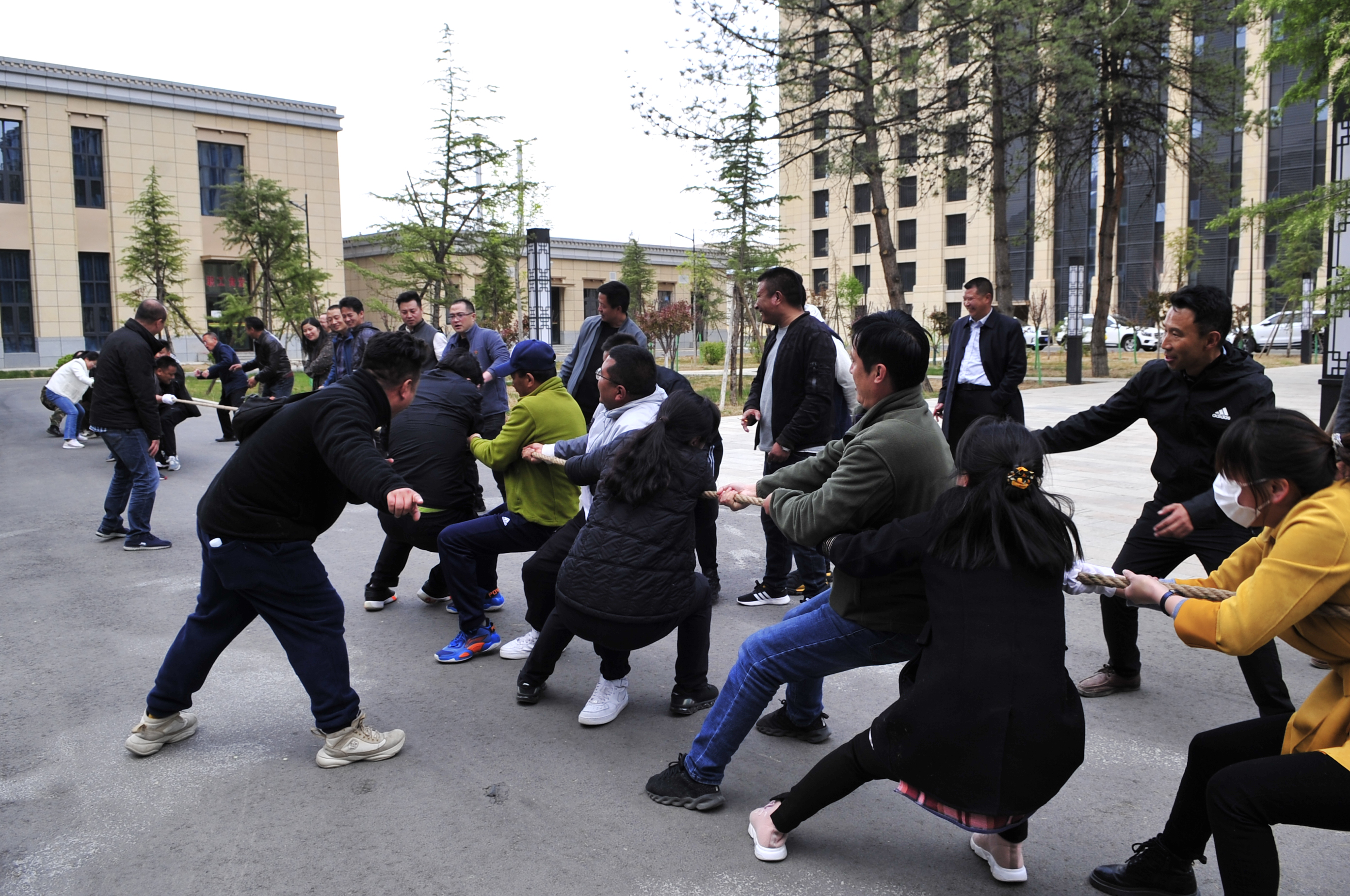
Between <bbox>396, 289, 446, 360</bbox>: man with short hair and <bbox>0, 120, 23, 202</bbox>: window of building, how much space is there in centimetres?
4315

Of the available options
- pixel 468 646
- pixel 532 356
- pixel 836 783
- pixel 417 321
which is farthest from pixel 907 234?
pixel 836 783

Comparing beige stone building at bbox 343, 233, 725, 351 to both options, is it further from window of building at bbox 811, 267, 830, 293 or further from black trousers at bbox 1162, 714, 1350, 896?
black trousers at bbox 1162, 714, 1350, 896

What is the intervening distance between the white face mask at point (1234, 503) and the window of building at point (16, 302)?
50.9 meters

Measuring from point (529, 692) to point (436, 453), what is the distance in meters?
1.59

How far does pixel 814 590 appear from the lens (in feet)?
20.7

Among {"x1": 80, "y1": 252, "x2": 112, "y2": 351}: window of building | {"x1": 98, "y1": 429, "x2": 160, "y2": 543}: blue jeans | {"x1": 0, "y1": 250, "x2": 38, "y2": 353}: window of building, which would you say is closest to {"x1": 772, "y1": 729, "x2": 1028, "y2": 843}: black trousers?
{"x1": 98, "y1": 429, "x2": 160, "y2": 543}: blue jeans

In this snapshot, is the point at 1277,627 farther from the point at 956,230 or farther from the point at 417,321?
the point at 956,230

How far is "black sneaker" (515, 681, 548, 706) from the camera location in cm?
460

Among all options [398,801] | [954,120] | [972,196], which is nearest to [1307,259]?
[954,120]

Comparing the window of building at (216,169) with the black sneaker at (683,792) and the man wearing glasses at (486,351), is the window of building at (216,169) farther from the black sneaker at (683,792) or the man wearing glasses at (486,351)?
the black sneaker at (683,792)

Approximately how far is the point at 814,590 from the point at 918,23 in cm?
1660

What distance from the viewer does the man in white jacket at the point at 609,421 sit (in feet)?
15.4

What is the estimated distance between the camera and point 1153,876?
9.59 feet

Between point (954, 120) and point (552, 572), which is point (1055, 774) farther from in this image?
point (954, 120)
